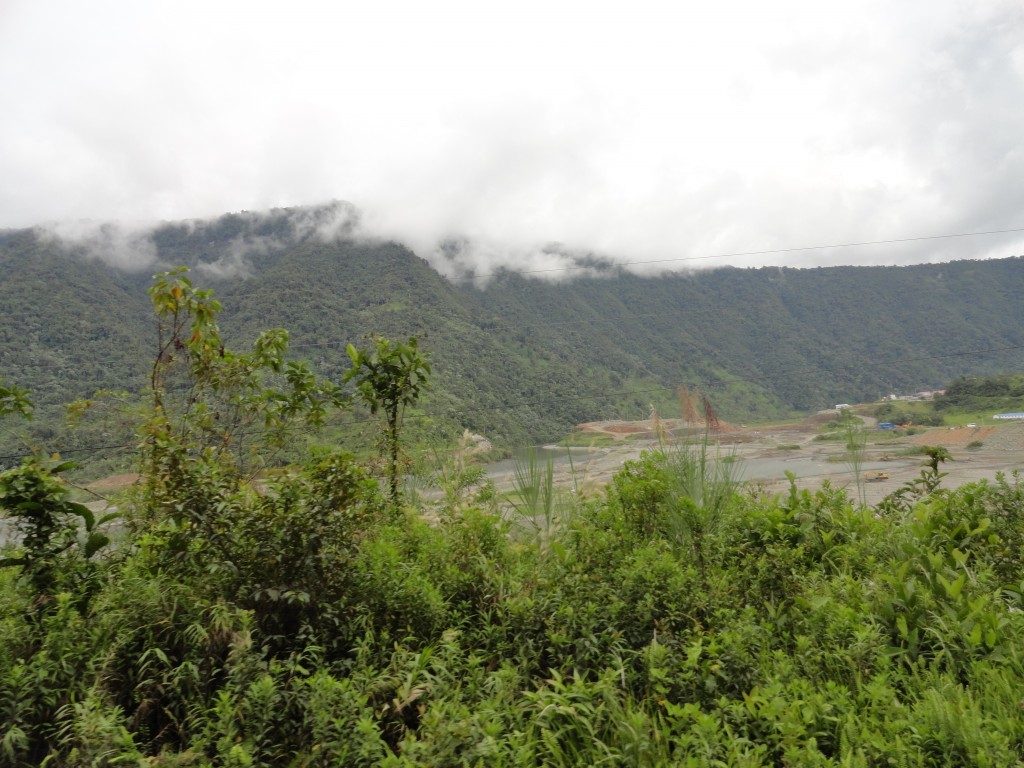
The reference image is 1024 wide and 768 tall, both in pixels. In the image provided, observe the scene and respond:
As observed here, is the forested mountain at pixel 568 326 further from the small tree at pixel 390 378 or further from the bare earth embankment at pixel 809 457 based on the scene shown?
the small tree at pixel 390 378

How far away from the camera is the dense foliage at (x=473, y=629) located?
1.85m

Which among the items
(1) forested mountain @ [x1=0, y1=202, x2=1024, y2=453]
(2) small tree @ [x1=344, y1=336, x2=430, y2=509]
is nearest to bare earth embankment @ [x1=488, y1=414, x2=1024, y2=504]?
(1) forested mountain @ [x1=0, y1=202, x2=1024, y2=453]

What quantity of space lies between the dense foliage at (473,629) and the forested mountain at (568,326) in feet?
8.41

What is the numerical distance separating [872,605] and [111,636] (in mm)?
3411

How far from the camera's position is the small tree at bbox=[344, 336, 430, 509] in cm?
395

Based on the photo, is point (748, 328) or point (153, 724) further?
point (748, 328)

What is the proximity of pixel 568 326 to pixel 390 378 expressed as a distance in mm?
19151

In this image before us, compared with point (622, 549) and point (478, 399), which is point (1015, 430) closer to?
point (622, 549)

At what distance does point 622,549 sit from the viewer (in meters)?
3.24

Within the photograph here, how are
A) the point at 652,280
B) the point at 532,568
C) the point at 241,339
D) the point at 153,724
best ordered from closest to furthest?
the point at 153,724 → the point at 532,568 → the point at 241,339 → the point at 652,280

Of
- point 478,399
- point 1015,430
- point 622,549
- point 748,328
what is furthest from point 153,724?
point 748,328

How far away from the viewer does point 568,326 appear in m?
22.7

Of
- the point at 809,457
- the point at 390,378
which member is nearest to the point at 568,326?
the point at 809,457

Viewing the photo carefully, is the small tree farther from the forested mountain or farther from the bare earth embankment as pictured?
the forested mountain
